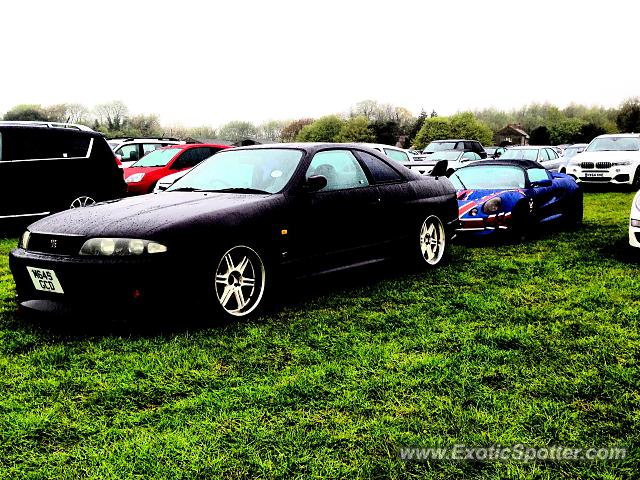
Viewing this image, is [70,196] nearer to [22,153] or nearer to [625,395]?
[22,153]

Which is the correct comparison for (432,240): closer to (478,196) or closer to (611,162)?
(478,196)

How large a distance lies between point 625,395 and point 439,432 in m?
1.10

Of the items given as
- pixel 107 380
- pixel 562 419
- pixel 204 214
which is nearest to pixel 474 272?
pixel 204 214

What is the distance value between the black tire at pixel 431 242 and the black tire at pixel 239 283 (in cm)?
215

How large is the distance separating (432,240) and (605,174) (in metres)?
11.4

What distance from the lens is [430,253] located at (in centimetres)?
678

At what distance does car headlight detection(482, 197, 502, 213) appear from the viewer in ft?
27.1

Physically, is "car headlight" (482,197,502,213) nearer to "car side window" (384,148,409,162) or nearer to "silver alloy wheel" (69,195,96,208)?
"silver alloy wheel" (69,195,96,208)

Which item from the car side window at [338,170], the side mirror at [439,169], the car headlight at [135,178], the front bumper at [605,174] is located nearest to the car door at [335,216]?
the car side window at [338,170]

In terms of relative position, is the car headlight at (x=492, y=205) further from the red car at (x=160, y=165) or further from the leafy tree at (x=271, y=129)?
the leafy tree at (x=271, y=129)

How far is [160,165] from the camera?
44.0ft

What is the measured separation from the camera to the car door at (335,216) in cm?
518

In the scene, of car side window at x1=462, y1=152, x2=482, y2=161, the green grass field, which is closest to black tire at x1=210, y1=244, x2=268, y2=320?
the green grass field

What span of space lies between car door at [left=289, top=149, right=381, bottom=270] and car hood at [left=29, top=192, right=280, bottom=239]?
14.4 inches
